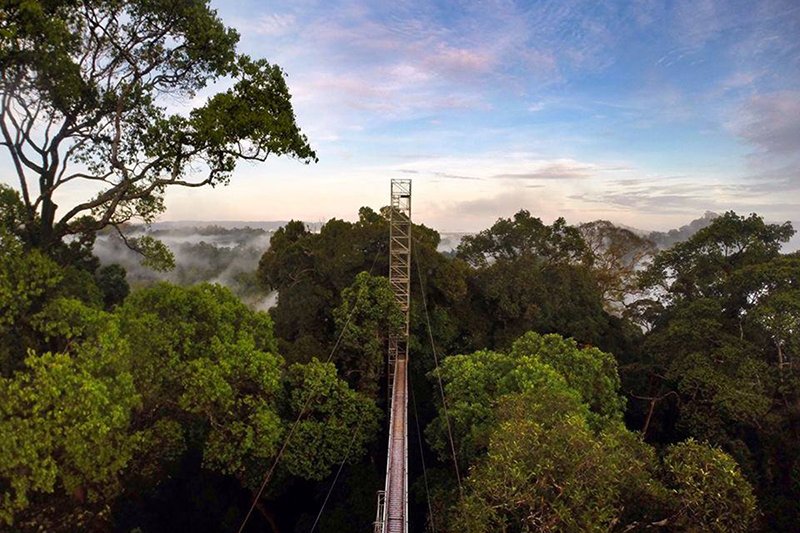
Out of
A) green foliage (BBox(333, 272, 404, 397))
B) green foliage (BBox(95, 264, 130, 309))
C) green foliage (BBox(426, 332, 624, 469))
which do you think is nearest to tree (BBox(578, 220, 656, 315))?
green foliage (BBox(426, 332, 624, 469))

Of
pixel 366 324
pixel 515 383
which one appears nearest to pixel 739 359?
pixel 515 383

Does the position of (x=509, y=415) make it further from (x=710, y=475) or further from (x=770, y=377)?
(x=770, y=377)

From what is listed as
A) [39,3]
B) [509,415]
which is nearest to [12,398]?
[39,3]

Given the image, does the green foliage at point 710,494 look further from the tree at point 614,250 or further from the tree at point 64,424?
the tree at point 614,250

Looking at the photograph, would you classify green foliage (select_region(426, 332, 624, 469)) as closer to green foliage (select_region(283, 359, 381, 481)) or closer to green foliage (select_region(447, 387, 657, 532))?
green foliage (select_region(283, 359, 381, 481))

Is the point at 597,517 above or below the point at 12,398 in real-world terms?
below

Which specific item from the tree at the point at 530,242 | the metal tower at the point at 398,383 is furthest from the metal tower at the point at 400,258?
the tree at the point at 530,242
